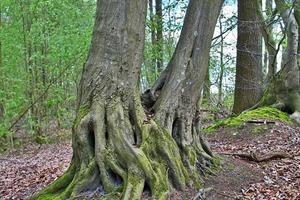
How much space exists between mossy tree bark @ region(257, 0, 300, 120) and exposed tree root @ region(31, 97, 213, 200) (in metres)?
6.90

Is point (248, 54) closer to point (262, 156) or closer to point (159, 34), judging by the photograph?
point (159, 34)

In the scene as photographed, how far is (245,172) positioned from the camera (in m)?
6.44

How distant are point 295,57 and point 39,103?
10.2 meters

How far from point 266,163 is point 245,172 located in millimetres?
945

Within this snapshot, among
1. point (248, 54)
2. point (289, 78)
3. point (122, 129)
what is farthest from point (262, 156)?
point (248, 54)

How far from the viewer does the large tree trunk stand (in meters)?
5.00

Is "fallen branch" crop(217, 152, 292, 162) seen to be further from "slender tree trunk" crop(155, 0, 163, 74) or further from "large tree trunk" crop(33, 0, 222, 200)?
"slender tree trunk" crop(155, 0, 163, 74)

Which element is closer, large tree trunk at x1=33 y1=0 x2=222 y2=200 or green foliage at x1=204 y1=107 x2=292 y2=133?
large tree trunk at x1=33 y1=0 x2=222 y2=200

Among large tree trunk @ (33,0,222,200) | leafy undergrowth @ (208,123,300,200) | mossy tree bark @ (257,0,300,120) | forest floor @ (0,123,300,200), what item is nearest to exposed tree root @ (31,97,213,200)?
large tree trunk @ (33,0,222,200)

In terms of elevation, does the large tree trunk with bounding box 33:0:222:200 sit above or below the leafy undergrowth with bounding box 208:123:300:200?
above

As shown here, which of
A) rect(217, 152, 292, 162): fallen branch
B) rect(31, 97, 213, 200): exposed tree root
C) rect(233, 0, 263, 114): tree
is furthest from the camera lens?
rect(233, 0, 263, 114): tree

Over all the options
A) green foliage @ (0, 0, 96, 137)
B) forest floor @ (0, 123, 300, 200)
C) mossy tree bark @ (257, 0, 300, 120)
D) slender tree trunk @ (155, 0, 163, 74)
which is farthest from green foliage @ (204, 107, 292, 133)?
green foliage @ (0, 0, 96, 137)

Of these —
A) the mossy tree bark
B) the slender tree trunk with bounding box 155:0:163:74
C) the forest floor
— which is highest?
the slender tree trunk with bounding box 155:0:163:74

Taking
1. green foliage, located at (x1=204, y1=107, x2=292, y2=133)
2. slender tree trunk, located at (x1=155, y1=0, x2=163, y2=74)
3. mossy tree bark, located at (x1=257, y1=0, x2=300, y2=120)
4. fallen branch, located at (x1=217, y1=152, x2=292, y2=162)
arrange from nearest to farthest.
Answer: fallen branch, located at (x1=217, y1=152, x2=292, y2=162) < green foliage, located at (x1=204, y1=107, x2=292, y2=133) < mossy tree bark, located at (x1=257, y1=0, x2=300, y2=120) < slender tree trunk, located at (x1=155, y1=0, x2=163, y2=74)
